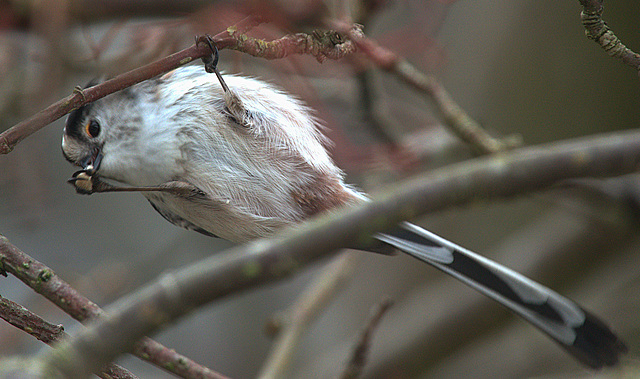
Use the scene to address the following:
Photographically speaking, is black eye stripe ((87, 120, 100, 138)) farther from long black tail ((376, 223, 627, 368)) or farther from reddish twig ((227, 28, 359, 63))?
long black tail ((376, 223, 627, 368))

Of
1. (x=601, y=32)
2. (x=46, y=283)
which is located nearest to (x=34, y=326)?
(x=46, y=283)

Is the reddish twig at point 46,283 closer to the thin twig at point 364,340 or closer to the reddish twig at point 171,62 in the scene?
the reddish twig at point 171,62

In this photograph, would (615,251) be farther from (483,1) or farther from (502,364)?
(483,1)

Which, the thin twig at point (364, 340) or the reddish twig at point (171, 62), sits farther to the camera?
the thin twig at point (364, 340)

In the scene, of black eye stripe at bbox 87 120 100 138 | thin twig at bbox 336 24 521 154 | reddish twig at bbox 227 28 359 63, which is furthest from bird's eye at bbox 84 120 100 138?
thin twig at bbox 336 24 521 154

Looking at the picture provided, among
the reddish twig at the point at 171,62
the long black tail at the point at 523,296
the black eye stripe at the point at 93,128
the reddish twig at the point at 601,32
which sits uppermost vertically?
the black eye stripe at the point at 93,128

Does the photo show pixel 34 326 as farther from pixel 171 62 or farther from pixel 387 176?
pixel 387 176

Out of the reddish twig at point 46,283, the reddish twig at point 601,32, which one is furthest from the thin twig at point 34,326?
the reddish twig at point 601,32
